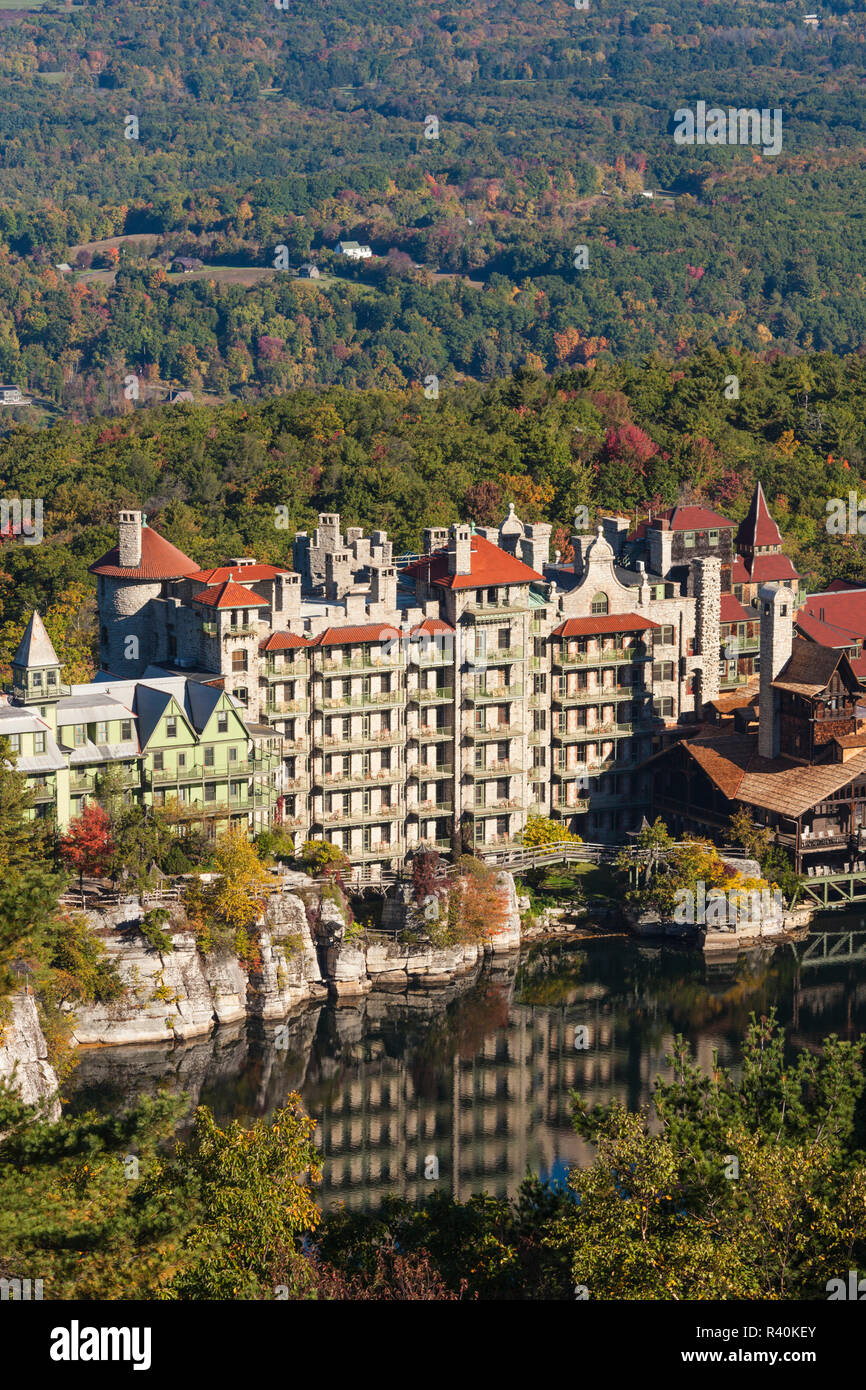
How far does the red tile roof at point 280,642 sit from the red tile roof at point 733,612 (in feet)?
66.4

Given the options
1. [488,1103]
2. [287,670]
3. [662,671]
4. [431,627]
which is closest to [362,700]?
[287,670]

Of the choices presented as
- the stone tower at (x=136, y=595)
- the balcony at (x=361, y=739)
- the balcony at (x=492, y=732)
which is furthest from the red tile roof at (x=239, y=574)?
the balcony at (x=492, y=732)

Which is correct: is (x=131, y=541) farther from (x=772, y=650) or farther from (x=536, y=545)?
(x=772, y=650)

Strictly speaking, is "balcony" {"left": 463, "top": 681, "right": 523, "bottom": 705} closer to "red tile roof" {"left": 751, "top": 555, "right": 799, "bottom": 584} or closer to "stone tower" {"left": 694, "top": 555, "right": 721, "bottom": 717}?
"stone tower" {"left": 694, "top": 555, "right": 721, "bottom": 717}

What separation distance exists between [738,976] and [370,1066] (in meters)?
15.1

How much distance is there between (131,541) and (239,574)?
479 centimetres

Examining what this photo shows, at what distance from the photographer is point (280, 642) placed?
3292 inches

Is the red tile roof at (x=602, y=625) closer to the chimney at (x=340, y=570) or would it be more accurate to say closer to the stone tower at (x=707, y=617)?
the stone tower at (x=707, y=617)

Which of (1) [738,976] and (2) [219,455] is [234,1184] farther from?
(2) [219,455]

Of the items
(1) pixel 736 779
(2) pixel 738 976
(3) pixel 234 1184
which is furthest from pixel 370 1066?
(3) pixel 234 1184

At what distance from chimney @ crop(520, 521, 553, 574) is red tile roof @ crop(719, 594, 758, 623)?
8.26 metres

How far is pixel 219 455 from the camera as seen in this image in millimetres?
129000

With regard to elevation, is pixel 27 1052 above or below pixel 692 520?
below

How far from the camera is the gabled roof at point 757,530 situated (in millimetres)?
100812
